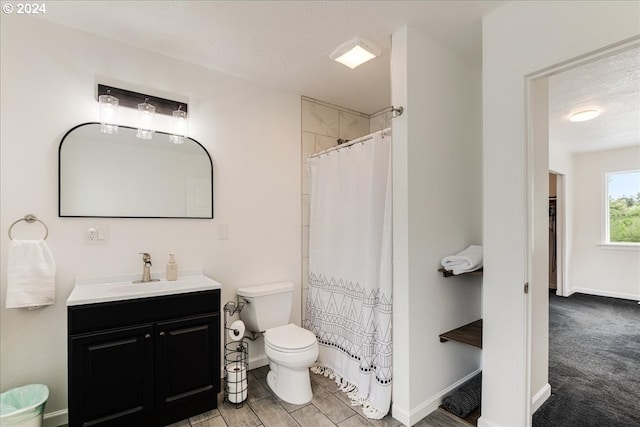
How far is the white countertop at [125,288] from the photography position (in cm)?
166

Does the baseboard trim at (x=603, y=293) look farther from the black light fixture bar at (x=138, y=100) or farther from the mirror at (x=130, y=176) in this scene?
the black light fixture bar at (x=138, y=100)

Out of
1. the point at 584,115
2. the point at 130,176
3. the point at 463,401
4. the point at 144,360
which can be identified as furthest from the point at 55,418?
the point at 584,115

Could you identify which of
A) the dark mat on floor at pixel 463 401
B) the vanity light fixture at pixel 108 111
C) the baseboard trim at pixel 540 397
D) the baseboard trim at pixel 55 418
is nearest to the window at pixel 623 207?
the baseboard trim at pixel 540 397

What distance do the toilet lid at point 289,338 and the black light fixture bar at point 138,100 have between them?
1.75 m

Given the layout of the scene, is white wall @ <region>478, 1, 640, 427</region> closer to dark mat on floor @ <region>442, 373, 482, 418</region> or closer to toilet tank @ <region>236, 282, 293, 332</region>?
dark mat on floor @ <region>442, 373, 482, 418</region>

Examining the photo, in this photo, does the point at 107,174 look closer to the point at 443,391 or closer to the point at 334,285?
the point at 334,285

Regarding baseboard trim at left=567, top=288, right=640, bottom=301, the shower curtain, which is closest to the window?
baseboard trim at left=567, top=288, right=640, bottom=301

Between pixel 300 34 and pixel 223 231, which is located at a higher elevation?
pixel 300 34

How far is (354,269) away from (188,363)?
1.26m


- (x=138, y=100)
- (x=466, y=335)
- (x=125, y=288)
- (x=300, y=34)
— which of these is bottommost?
(x=466, y=335)

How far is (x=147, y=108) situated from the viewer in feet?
6.83

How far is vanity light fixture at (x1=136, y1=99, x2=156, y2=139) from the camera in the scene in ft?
6.81

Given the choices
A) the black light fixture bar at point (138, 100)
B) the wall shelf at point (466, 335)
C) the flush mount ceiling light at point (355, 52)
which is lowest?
the wall shelf at point (466, 335)

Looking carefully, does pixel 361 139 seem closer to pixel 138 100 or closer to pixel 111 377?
pixel 138 100
